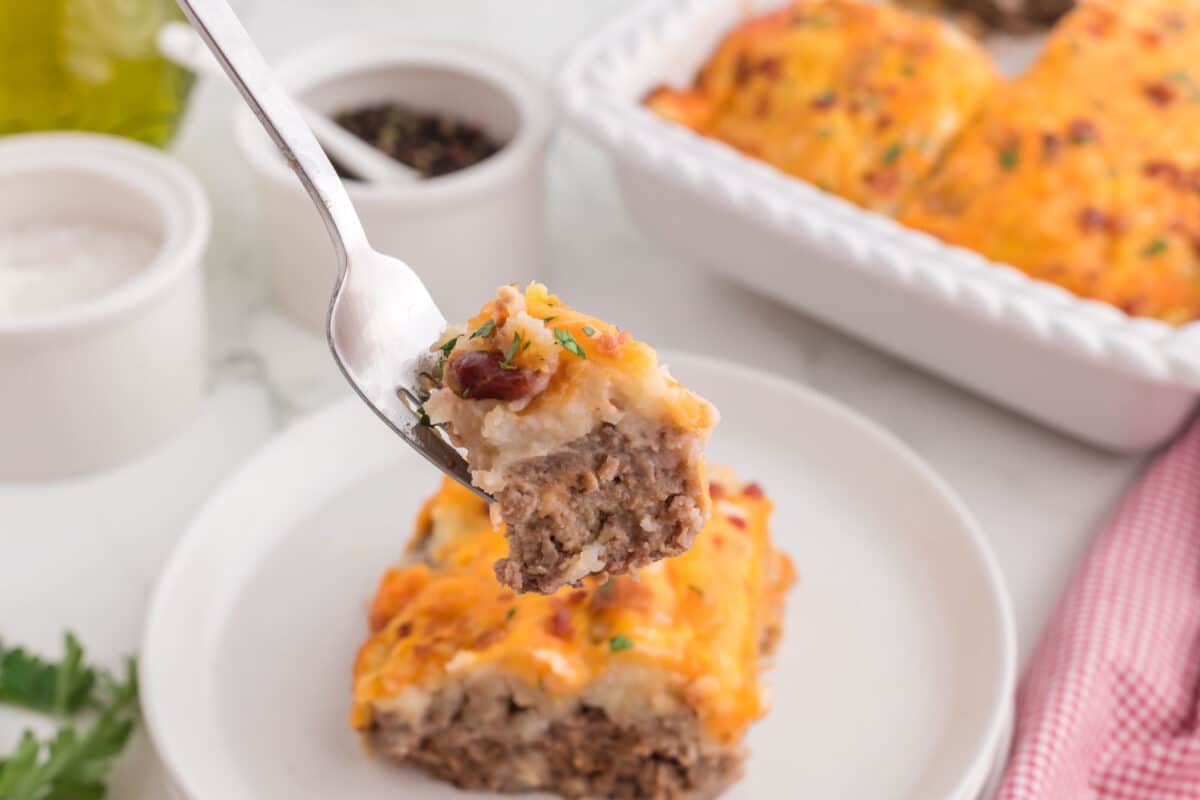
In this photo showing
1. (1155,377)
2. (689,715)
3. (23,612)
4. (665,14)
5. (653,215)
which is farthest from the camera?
(665,14)

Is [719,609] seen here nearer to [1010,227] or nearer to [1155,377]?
[1155,377]

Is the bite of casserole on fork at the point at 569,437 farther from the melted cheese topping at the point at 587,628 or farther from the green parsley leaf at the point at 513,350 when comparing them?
the melted cheese topping at the point at 587,628

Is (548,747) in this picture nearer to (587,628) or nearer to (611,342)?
(587,628)

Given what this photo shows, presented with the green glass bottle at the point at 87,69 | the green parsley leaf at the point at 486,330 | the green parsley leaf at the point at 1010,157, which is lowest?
the green glass bottle at the point at 87,69

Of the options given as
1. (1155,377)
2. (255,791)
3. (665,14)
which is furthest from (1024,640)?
(665,14)

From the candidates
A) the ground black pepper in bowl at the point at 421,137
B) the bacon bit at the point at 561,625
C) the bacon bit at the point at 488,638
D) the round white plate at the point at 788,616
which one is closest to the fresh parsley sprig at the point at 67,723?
the round white plate at the point at 788,616

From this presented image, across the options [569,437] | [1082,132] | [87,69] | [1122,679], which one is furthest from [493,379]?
[87,69]

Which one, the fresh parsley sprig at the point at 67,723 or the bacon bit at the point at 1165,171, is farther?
the bacon bit at the point at 1165,171
